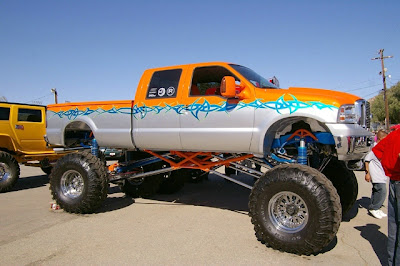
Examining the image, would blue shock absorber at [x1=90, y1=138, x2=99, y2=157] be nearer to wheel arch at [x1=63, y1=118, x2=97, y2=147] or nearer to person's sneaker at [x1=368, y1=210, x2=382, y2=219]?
wheel arch at [x1=63, y1=118, x2=97, y2=147]

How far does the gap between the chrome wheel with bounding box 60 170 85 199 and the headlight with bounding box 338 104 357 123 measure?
185 inches

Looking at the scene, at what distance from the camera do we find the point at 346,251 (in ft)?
13.2

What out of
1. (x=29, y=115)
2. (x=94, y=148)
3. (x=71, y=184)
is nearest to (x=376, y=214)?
(x=94, y=148)

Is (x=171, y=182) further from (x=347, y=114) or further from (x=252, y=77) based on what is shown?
(x=347, y=114)

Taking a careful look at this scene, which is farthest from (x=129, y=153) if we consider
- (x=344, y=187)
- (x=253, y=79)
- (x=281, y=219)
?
(x=344, y=187)

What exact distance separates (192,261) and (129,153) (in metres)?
3.77

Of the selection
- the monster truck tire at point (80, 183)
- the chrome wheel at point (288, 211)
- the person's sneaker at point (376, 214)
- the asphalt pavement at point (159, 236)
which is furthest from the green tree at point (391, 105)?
the monster truck tire at point (80, 183)

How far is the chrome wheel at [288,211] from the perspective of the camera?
13.3ft

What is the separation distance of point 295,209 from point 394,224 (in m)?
1.15

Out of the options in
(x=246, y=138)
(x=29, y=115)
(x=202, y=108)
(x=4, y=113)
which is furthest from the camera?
(x=29, y=115)

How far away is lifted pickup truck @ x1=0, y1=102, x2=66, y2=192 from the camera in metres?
9.18

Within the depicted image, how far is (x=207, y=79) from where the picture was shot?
18.9 feet

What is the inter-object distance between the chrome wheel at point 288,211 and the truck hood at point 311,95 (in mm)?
1319

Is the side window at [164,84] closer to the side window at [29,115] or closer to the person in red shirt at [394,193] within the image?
the person in red shirt at [394,193]
